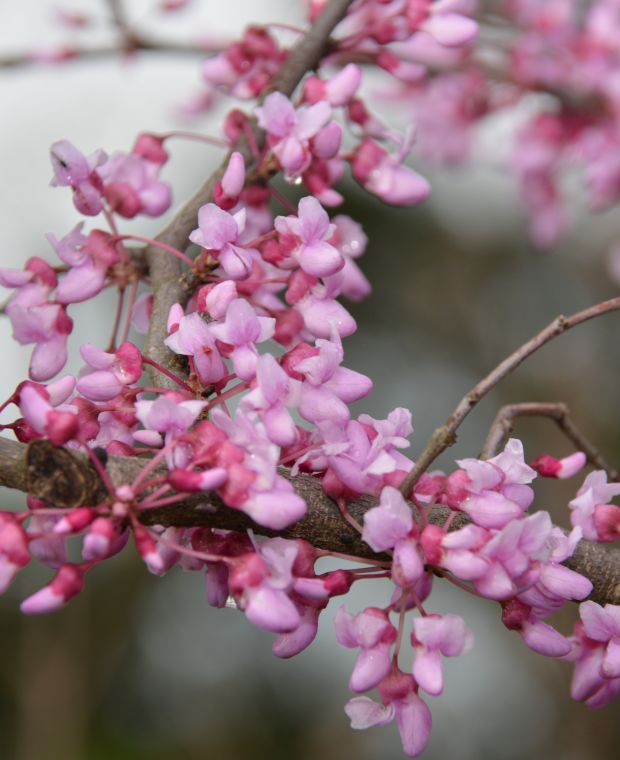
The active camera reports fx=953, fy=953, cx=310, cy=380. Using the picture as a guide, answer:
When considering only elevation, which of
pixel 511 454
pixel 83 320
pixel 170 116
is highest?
pixel 511 454

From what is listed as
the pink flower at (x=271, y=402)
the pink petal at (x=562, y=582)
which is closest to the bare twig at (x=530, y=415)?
the pink petal at (x=562, y=582)

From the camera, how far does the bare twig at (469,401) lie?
780mm

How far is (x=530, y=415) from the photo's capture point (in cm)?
107

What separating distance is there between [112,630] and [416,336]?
224 cm

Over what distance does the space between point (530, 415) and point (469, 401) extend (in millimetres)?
282

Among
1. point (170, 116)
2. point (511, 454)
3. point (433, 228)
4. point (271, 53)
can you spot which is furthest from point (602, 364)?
point (511, 454)

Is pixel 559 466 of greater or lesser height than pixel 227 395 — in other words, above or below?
below

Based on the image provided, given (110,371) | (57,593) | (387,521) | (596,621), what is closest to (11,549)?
(57,593)

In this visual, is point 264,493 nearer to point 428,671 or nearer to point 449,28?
point 428,671

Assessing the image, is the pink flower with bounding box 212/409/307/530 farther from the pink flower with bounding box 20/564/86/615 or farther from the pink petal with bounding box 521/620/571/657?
the pink petal with bounding box 521/620/571/657

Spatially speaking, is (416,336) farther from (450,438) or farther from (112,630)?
(450,438)

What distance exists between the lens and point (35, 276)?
996 mm

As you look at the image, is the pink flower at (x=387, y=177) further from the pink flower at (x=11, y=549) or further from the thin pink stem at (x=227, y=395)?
the pink flower at (x=11, y=549)

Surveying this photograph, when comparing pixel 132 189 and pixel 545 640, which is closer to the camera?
pixel 545 640
